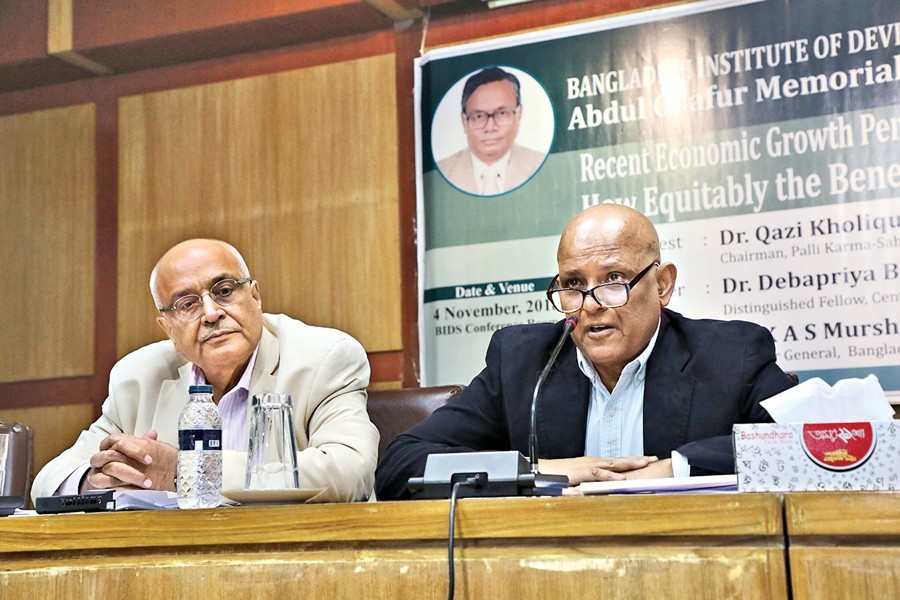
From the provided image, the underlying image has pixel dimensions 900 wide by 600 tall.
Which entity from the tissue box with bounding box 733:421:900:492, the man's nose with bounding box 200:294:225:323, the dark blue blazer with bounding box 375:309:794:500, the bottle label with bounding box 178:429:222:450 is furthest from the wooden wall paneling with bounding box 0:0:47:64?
the tissue box with bounding box 733:421:900:492

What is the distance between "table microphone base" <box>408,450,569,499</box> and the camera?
4.19 feet

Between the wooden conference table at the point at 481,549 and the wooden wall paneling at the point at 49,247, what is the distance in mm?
2450

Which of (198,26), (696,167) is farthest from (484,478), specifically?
(198,26)

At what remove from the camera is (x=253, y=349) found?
8.22 feet

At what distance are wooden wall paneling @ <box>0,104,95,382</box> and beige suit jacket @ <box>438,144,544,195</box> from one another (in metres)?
1.42

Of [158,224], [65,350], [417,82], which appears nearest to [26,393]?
[65,350]

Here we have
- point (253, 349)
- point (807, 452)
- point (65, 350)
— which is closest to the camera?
point (807, 452)

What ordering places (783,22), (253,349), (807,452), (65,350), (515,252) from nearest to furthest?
(807,452) < (253,349) < (783,22) < (515,252) < (65,350)

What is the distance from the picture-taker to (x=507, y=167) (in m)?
3.17

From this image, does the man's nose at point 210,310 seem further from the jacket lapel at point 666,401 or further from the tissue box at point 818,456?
the tissue box at point 818,456

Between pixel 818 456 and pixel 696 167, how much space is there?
76.5 inches

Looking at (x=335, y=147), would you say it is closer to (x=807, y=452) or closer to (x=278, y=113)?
(x=278, y=113)

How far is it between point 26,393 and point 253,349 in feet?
5.41

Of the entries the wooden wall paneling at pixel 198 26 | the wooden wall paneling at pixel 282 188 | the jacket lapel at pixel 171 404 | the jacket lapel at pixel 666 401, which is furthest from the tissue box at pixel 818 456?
the wooden wall paneling at pixel 198 26
